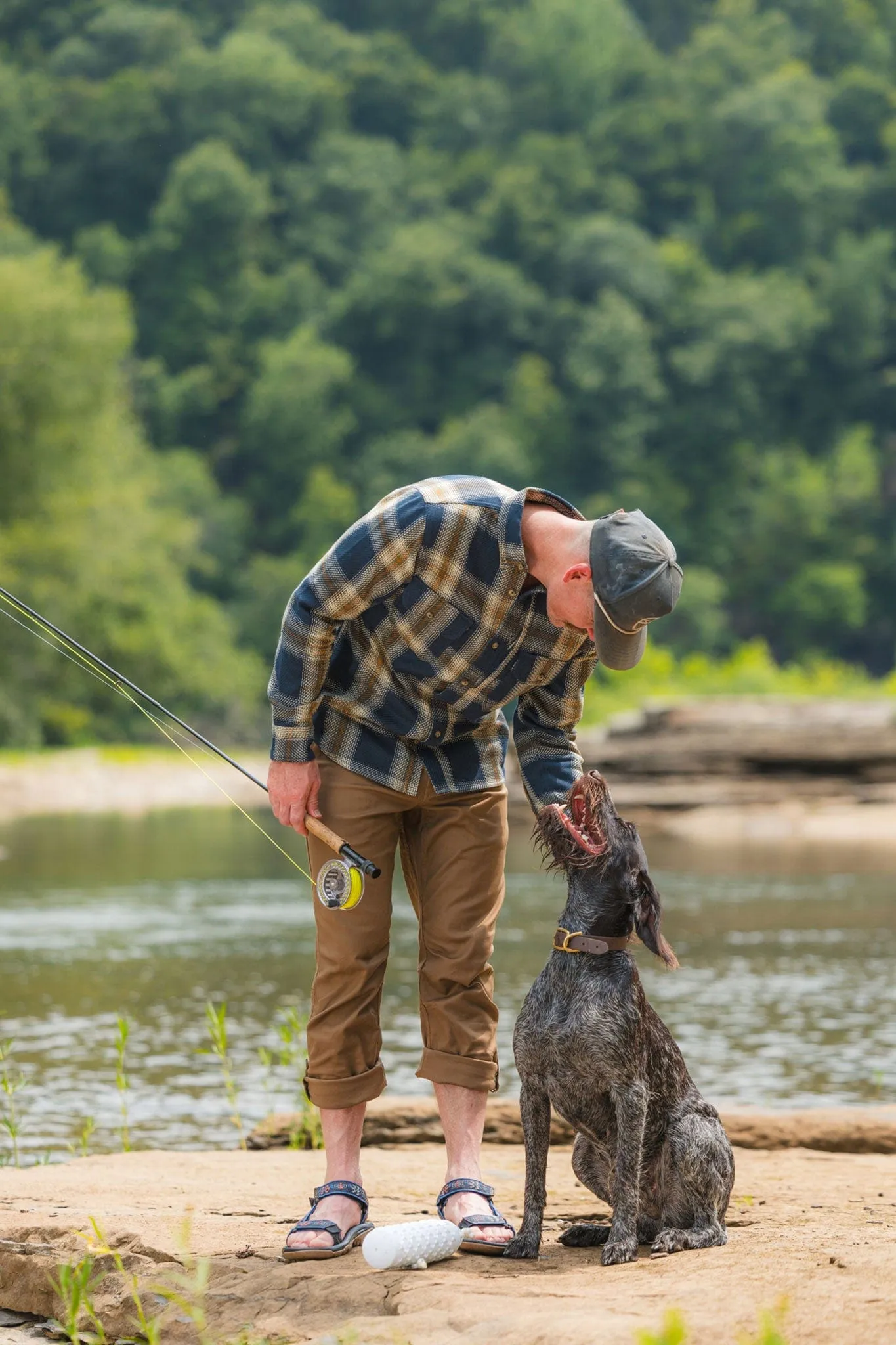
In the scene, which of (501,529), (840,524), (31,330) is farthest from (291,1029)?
(840,524)

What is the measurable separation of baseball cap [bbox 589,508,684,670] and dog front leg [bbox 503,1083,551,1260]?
1.04 m

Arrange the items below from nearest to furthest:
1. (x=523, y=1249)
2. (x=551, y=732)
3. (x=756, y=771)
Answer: (x=523, y=1249)
(x=551, y=732)
(x=756, y=771)

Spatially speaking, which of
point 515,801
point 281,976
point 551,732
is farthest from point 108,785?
point 551,732

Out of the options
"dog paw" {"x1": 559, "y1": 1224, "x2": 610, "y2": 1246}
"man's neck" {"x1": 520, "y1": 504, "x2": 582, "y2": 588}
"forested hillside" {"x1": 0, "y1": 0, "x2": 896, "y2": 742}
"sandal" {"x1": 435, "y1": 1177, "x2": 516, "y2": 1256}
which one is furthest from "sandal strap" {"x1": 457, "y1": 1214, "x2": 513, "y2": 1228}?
"forested hillside" {"x1": 0, "y1": 0, "x2": 896, "y2": 742}

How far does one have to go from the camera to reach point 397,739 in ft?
14.5

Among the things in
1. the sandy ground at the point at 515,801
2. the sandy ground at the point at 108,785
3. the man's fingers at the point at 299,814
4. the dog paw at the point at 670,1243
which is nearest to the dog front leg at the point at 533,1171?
the dog paw at the point at 670,1243

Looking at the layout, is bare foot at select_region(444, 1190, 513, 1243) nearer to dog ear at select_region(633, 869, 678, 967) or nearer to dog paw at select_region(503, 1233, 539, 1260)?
dog paw at select_region(503, 1233, 539, 1260)

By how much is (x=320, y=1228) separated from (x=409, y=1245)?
0.34 metres

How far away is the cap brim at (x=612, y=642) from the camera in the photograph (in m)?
4.04

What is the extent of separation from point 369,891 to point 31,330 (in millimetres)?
34194

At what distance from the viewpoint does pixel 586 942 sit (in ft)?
13.4

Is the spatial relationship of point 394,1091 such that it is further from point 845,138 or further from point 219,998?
point 845,138

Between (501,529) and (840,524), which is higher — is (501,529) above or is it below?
below

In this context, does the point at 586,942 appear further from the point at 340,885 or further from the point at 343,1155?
the point at 343,1155
